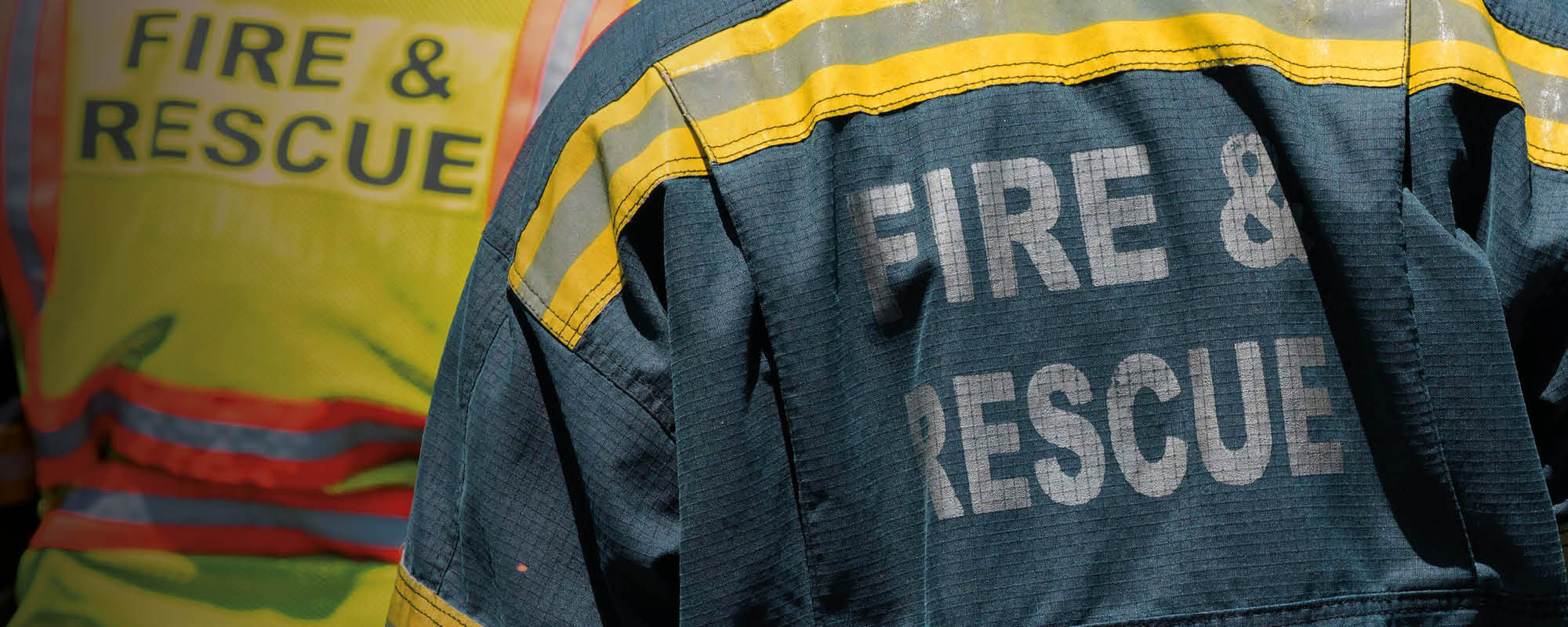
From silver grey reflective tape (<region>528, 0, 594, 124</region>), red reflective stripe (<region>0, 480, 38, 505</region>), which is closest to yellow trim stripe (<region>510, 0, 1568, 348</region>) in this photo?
silver grey reflective tape (<region>528, 0, 594, 124</region>)

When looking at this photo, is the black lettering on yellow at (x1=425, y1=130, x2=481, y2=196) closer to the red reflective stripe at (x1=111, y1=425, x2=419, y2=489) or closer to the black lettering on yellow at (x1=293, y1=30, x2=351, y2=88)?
the black lettering on yellow at (x1=293, y1=30, x2=351, y2=88)

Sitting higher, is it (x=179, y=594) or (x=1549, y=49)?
(x=1549, y=49)

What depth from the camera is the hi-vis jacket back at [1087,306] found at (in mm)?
784

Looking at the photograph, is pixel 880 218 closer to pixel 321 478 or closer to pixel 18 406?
pixel 321 478

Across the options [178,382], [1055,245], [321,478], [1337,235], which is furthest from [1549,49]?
[178,382]

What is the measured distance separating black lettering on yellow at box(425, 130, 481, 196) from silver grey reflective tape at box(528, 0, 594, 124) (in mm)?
74

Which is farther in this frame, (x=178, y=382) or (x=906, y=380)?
(x=178, y=382)

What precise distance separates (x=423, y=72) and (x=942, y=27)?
71 centimetres

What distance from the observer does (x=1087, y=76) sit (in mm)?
795

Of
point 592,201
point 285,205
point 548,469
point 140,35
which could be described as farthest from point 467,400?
point 140,35

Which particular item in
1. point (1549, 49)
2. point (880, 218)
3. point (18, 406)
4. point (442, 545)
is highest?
point (1549, 49)

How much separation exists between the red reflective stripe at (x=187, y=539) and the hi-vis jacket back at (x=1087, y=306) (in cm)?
75

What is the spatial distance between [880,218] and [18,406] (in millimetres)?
1206

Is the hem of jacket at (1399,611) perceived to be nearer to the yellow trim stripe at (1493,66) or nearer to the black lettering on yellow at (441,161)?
the yellow trim stripe at (1493,66)
